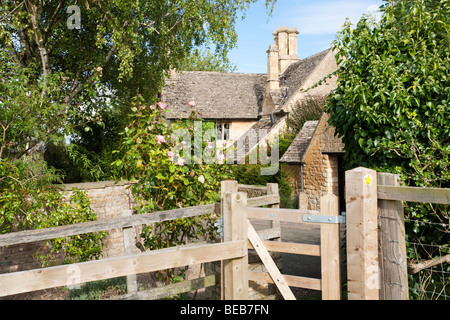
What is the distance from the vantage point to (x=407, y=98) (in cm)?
454

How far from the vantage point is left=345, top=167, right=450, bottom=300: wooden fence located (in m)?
3.19

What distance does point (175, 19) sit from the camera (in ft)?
42.4

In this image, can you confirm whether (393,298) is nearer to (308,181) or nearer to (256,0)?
(256,0)

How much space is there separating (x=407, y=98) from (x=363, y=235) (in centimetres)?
211

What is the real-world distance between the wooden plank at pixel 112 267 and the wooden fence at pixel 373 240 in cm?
99

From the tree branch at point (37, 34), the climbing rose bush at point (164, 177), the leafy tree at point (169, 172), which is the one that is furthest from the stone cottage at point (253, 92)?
the climbing rose bush at point (164, 177)

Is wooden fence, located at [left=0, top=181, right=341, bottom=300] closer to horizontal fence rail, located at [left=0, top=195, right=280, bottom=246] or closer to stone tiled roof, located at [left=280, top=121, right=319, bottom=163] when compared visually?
horizontal fence rail, located at [left=0, top=195, right=280, bottom=246]

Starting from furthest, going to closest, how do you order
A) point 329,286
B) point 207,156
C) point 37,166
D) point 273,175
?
point 273,175, point 37,166, point 207,156, point 329,286

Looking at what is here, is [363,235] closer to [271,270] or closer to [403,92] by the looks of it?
[271,270]

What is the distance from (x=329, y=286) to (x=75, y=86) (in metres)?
10.8

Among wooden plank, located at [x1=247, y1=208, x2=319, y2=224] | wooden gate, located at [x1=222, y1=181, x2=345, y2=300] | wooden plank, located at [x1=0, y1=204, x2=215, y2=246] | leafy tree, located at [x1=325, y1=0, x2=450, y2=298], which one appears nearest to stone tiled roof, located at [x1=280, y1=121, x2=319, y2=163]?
leafy tree, located at [x1=325, y1=0, x2=450, y2=298]

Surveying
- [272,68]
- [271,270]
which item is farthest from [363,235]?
[272,68]

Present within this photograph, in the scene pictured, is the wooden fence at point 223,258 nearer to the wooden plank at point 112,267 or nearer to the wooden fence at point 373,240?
the wooden plank at point 112,267

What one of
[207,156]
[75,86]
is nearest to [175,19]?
[75,86]
